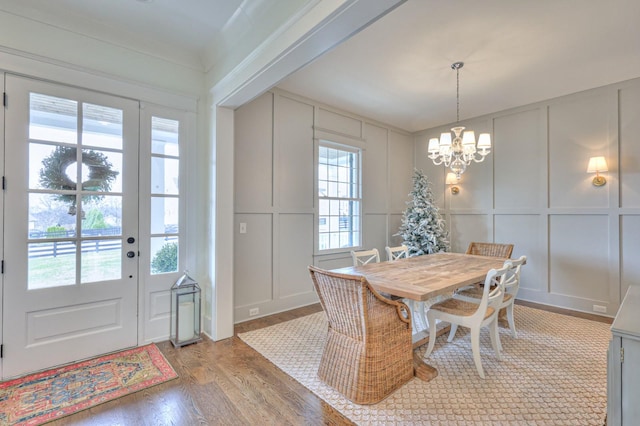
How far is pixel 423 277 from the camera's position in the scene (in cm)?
252

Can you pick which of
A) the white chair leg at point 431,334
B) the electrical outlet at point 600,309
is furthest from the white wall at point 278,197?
the electrical outlet at point 600,309

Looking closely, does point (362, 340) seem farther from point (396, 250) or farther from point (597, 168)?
point (597, 168)

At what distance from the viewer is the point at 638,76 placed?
11.4 ft

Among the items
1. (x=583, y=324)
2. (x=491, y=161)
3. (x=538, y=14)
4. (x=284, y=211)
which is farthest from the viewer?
(x=491, y=161)

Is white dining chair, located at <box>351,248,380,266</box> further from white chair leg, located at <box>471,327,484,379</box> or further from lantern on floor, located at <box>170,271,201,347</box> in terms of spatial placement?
lantern on floor, located at <box>170,271,201,347</box>

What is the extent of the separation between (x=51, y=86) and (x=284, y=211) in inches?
100

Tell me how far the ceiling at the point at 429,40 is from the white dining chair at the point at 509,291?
204 cm

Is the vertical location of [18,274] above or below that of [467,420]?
above

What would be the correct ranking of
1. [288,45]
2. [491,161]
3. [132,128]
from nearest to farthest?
[288,45]
[132,128]
[491,161]

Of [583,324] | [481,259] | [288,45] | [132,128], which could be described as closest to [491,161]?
[481,259]

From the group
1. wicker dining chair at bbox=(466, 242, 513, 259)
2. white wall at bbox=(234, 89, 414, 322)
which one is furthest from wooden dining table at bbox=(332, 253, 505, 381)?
white wall at bbox=(234, 89, 414, 322)

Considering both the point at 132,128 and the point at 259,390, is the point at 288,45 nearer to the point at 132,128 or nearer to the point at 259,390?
the point at 132,128

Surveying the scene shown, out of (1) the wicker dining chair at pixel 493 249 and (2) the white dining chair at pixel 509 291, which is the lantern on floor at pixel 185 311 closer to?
(2) the white dining chair at pixel 509 291

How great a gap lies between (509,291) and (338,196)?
260cm
